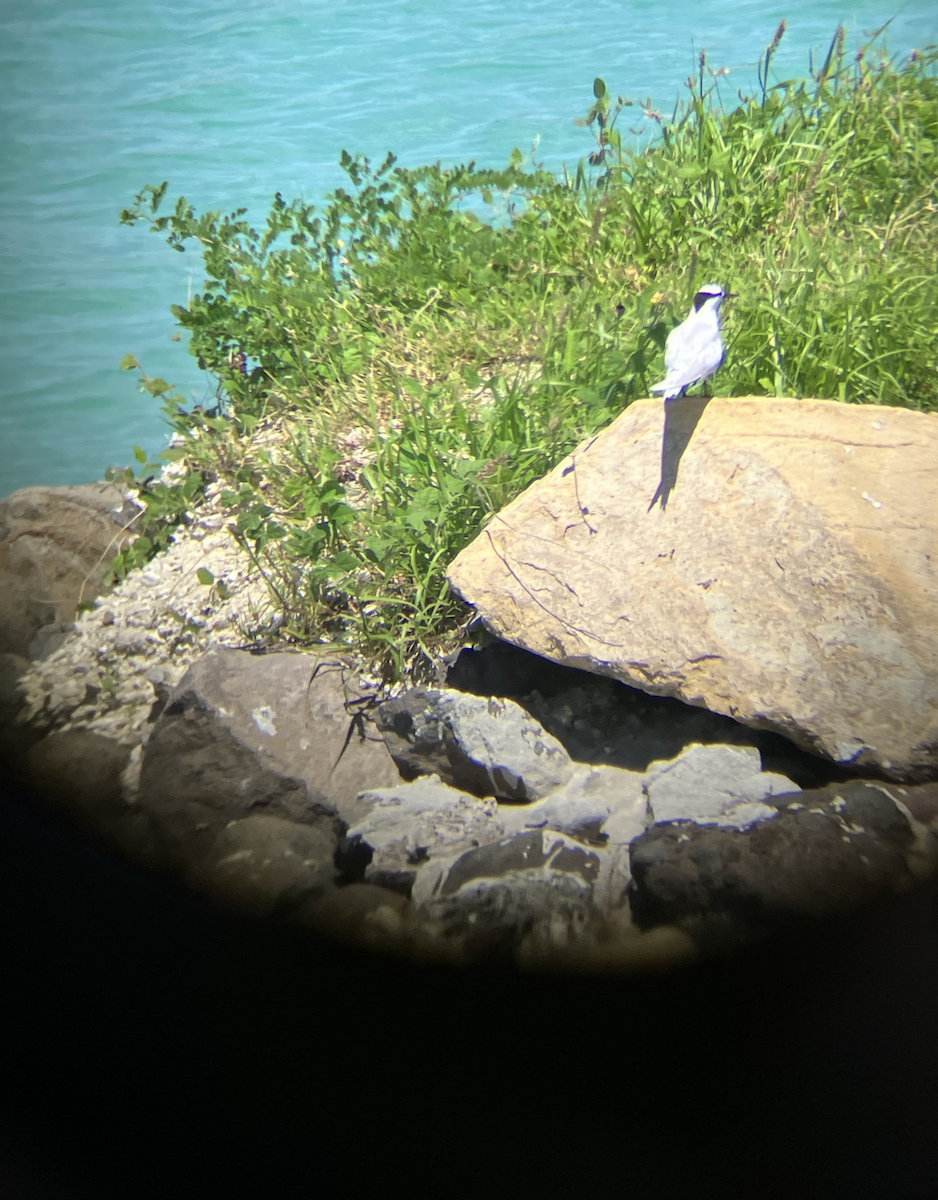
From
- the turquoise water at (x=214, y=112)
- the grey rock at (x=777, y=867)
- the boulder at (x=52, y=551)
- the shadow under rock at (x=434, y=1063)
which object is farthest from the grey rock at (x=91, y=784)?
the turquoise water at (x=214, y=112)

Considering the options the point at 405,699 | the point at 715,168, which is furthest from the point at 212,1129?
the point at 715,168

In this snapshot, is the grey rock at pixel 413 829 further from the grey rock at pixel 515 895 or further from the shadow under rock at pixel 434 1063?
the shadow under rock at pixel 434 1063

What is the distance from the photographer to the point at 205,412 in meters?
4.26

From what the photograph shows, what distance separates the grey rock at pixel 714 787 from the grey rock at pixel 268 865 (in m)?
0.92

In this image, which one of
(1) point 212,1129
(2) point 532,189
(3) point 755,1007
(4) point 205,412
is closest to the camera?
(1) point 212,1129

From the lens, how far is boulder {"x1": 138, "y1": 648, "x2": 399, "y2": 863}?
2.52 metres

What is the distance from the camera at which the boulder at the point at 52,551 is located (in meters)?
3.57

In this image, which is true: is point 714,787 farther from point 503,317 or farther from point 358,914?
point 503,317

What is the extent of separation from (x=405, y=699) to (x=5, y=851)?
118cm

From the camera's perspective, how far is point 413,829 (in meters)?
2.33

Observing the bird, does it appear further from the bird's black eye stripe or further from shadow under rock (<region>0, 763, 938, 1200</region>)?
shadow under rock (<region>0, 763, 938, 1200</region>)

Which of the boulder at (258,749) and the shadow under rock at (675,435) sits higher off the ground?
the shadow under rock at (675,435)

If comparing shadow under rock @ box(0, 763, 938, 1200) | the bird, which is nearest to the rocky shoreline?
shadow under rock @ box(0, 763, 938, 1200)

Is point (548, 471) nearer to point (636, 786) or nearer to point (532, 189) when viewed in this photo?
point (636, 786)
